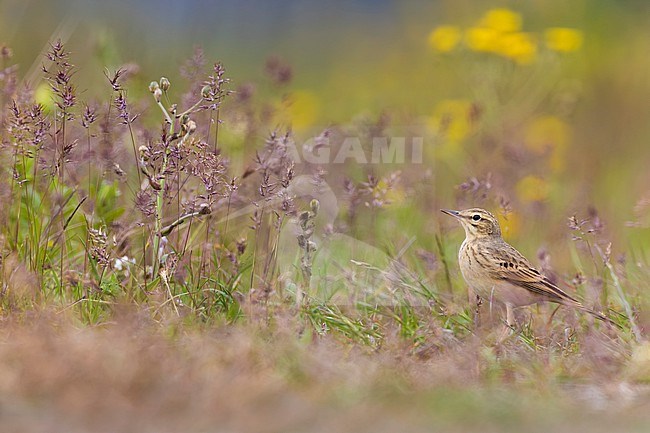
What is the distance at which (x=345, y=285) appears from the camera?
4.96 m

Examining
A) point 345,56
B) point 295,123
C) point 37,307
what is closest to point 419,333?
point 37,307

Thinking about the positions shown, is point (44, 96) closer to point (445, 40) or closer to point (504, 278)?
point (504, 278)

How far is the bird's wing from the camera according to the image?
15.0 ft

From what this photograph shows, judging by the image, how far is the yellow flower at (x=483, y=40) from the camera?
7.87 m

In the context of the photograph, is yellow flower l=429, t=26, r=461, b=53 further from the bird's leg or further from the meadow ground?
the bird's leg

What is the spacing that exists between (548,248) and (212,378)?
335cm

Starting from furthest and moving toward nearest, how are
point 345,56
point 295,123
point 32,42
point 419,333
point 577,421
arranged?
point 345,56
point 295,123
point 32,42
point 419,333
point 577,421

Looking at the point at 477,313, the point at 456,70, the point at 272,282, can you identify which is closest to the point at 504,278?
the point at 477,313

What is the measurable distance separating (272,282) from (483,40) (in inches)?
152

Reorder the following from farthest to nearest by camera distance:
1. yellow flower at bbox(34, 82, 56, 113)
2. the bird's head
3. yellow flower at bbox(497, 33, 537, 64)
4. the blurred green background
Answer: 1. yellow flower at bbox(497, 33, 537, 64)
2. the blurred green background
3. yellow flower at bbox(34, 82, 56, 113)
4. the bird's head

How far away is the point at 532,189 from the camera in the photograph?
7.10 m

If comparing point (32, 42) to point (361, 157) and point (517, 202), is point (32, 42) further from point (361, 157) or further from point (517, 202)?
point (517, 202)

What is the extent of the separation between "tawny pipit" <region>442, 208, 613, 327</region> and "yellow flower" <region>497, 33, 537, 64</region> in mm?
3291

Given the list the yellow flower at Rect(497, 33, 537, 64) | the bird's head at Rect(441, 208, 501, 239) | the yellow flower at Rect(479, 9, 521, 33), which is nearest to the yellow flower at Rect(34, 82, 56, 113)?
the bird's head at Rect(441, 208, 501, 239)
